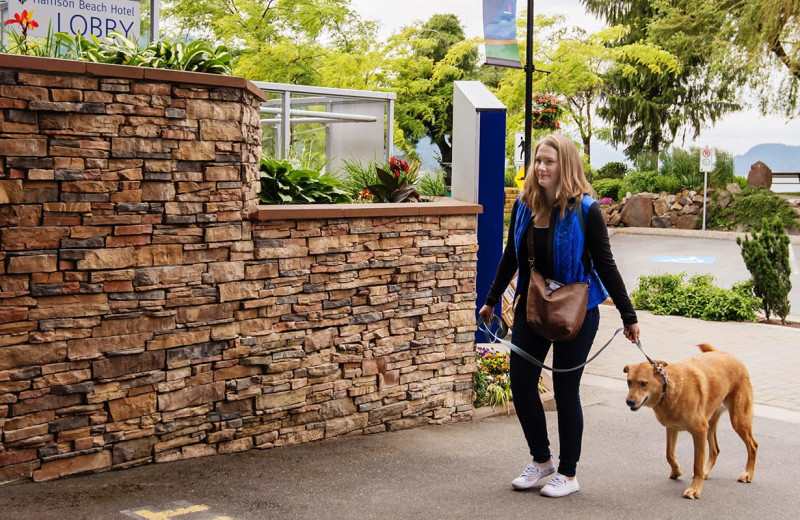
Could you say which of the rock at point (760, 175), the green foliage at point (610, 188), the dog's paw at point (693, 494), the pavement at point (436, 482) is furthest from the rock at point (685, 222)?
the dog's paw at point (693, 494)

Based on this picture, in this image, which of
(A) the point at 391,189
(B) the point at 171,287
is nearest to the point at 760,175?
(A) the point at 391,189

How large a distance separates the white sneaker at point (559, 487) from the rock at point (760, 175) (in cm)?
2798

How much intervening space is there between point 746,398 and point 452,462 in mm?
1970

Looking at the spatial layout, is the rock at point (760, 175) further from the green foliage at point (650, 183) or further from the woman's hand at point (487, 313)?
the woman's hand at point (487, 313)

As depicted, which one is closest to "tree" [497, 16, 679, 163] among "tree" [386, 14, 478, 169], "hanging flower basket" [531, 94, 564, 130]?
"tree" [386, 14, 478, 169]

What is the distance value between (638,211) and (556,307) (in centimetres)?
2714

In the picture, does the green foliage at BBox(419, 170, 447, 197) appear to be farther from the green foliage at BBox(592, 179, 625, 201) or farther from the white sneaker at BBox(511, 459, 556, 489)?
the green foliage at BBox(592, 179, 625, 201)

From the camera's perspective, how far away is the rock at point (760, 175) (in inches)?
1206

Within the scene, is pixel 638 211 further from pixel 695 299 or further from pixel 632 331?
pixel 632 331

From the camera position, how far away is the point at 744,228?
1165 inches

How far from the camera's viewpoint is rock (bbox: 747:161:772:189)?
30.6 meters

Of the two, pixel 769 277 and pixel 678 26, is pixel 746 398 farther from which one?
pixel 678 26

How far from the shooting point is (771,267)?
539 inches

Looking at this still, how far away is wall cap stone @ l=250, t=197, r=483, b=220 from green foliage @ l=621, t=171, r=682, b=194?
85.7ft
